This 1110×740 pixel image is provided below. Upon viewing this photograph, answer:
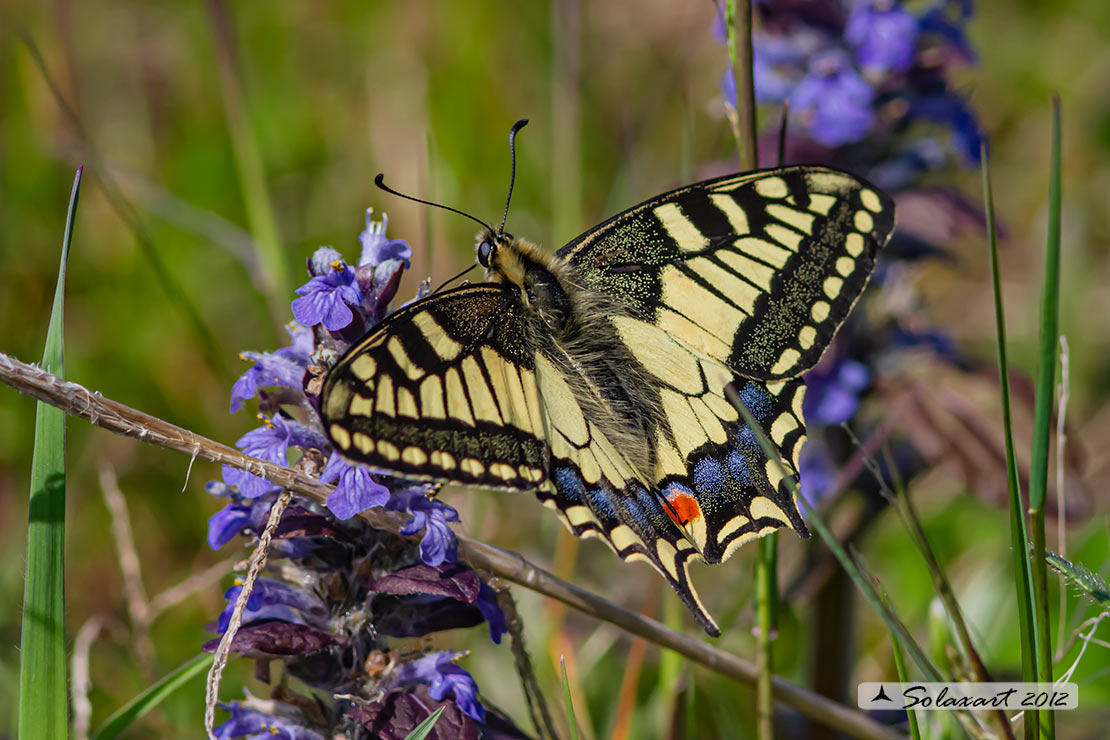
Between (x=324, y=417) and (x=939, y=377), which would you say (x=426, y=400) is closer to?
(x=324, y=417)


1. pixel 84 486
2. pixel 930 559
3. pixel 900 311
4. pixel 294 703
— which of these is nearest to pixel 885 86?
pixel 900 311

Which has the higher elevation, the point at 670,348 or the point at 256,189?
the point at 256,189

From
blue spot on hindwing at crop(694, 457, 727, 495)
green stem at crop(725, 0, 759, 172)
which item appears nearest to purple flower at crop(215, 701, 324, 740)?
blue spot on hindwing at crop(694, 457, 727, 495)

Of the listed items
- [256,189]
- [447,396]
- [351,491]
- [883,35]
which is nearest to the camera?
[351,491]

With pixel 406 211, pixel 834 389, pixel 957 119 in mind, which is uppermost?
pixel 406 211

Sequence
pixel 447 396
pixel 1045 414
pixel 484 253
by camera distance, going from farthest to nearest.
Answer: pixel 484 253
pixel 447 396
pixel 1045 414

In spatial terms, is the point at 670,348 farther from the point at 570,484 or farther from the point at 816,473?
the point at 816,473

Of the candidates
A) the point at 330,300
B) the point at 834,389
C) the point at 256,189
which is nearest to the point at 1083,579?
the point at 330,300
